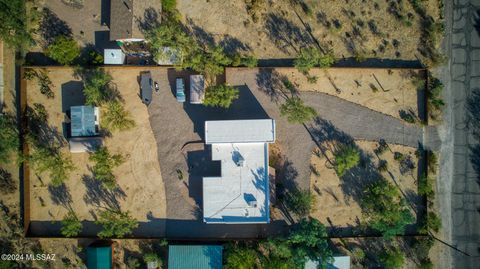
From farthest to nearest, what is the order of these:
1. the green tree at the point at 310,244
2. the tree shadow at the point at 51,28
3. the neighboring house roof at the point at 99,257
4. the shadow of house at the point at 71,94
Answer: the tree shadow at the point at 51,28
the shadow of house at the point at 71,94
the neighboring house roof at the point at 99,257
the green tree at the point at 310,244

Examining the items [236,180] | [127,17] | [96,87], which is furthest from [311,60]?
[96,87]

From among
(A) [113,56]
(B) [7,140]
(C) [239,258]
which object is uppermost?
(A) [113,56]

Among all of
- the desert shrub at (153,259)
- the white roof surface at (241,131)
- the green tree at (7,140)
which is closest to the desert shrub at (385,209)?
the white roof surface at (241,131)

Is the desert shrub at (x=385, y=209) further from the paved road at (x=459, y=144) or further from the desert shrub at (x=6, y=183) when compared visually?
the desert shrub at (x=6, y=183)

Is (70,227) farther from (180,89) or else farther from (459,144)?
(459,144)

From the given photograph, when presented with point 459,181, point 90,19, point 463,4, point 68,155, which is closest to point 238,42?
point 90,19

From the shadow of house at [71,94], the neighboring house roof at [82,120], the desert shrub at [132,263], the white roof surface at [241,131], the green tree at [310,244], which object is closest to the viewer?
the green tree at [310,244]
